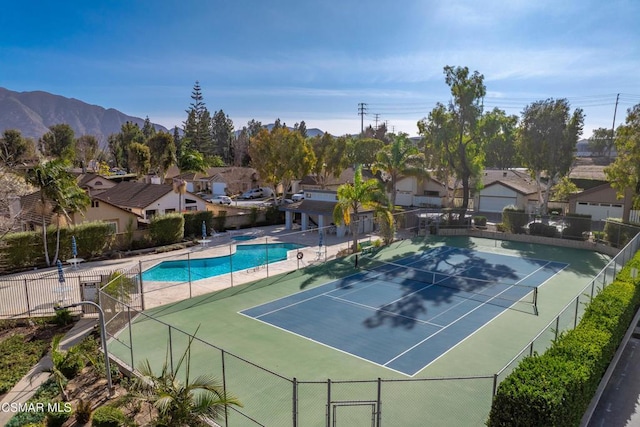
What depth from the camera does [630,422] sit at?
10695 mm

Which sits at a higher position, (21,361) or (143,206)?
(143,206)

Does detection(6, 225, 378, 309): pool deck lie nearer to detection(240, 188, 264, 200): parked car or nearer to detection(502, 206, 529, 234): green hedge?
detection(502, 206, 529, 234): green hedge

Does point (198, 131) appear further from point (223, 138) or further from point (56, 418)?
point (56, 418)

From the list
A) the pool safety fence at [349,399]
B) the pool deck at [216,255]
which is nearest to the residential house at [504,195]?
the pool deck at [216,255]

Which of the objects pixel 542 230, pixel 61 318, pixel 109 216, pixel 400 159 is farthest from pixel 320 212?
pixel 61 318

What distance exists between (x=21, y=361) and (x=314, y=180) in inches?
2053

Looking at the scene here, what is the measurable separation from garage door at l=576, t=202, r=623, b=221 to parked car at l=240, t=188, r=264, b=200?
1624 inches

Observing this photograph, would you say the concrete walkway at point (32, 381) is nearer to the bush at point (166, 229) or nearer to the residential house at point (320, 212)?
the bush at point (166, 229)

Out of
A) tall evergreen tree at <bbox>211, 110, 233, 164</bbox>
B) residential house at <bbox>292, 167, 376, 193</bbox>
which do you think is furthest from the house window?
tall evergreen tree at <bbox>211, 110, 233, 164</bbox>

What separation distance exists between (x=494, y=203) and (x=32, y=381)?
45.6 metres

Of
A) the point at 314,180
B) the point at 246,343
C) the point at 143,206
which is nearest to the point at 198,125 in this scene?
the point at 314,180

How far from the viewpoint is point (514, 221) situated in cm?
3381

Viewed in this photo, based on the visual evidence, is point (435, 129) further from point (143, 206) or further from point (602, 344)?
point (602, 344)

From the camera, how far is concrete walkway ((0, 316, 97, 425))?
37.2ft
